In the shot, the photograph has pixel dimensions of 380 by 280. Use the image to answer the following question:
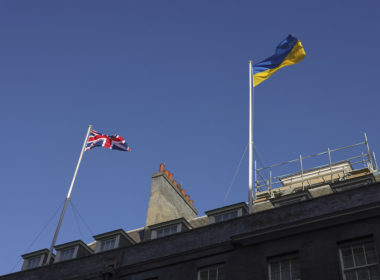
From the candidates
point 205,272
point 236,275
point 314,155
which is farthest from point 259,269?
point 314,155

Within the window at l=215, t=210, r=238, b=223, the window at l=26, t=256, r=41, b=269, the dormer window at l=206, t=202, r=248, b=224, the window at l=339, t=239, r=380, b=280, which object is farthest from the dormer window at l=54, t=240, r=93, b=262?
the window at l=339, t=239, r=380, b=280

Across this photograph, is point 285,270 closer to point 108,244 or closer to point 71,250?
point 108,244

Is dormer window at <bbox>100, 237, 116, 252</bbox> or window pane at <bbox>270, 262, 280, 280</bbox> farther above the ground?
dormer window at <bbox>100, 237, 116, 252</bbox>

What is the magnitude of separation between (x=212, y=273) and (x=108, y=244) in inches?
328

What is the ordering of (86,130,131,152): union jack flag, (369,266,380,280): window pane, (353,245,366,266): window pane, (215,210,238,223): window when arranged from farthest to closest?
1. (86,130,131,152): union jack flag
2. (215,210,238,223): window
3. (353,245,366,266): window pane
4. (369,266,380,280): window pane

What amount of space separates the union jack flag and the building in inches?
290

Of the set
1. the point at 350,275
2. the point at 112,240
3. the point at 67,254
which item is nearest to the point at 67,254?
the point at 67,254

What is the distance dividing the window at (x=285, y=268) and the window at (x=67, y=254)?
43.7ft

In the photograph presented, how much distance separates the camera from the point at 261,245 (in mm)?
24594

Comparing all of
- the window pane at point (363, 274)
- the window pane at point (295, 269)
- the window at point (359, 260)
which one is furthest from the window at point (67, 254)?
the window pane at point (363, 274)

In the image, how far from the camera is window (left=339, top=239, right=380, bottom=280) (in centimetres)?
2106

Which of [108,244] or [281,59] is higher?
[281,59]

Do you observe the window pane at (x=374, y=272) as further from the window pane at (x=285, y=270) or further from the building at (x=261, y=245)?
the window pane at (x=285, y=270)

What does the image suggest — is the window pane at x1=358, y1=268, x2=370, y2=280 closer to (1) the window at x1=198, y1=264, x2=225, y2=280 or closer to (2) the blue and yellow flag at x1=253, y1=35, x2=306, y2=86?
(1) the window at x1=198, y1=264, x2=225, y2=280
